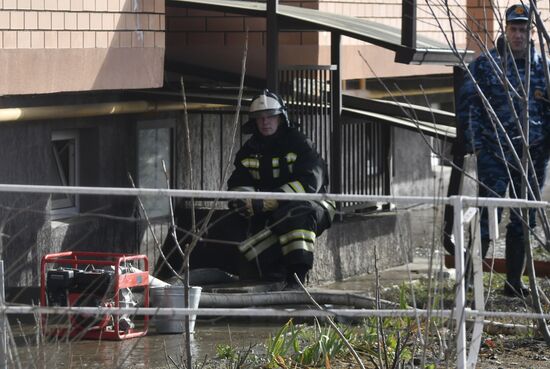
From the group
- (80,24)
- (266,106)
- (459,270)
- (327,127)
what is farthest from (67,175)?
(459,270)

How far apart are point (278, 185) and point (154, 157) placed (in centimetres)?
155

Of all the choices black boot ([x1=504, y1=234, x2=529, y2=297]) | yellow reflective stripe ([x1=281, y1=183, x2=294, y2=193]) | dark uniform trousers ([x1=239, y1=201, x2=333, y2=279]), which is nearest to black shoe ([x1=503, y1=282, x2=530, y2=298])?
black boot ([x1=504, y1=234, x2=529, y2=297])

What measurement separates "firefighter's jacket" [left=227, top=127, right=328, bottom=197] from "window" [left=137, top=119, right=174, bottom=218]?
1.10 m

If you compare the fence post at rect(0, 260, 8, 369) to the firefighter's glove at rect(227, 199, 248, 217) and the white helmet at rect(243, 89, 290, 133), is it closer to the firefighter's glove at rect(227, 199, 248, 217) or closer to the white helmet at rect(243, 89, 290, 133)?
the firefighter's glove at rect(227, 199, 248, 217)

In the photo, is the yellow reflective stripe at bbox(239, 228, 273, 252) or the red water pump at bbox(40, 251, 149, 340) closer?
the red water pump at bbox(40, 251, 149, 340)

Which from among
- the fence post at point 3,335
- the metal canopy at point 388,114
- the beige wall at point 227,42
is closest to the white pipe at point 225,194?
the fence post at point 3,335

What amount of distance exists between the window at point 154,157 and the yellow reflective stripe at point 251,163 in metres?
1.12

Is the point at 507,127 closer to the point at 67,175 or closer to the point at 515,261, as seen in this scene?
the point at 515,261

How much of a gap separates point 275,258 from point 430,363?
114 inches

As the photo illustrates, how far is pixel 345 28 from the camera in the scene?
914 cm

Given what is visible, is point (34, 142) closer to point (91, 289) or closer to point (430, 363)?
point (91, 289)

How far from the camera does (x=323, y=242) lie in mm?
9680

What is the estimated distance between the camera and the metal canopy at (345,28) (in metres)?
8.98

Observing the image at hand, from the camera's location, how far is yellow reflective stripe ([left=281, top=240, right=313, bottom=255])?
333 inches
